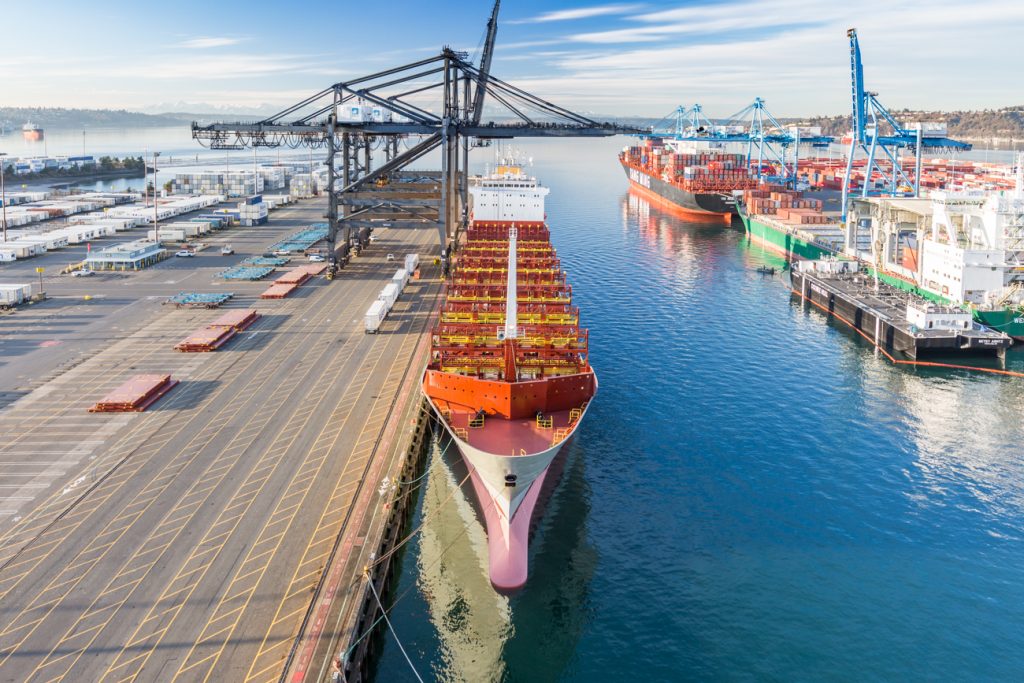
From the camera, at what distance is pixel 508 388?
29141 mm

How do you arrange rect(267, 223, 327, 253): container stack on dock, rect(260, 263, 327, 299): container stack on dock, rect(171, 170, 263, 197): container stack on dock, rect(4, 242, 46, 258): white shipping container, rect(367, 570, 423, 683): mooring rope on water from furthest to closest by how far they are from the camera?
rect(171, 170, 263, 197): container stack on dock, rect(267, 223, 327, 253): container stack on dock, rect(4, 242, 46, 258): white shipping container, rect(260, 263, 327, 299): container stack on dock, rect(367, 570, 423, 683): mooring rope on water

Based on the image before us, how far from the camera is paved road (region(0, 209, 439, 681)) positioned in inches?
748

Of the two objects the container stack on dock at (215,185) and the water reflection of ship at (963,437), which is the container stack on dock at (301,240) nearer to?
the container stack on dock at (215,185)

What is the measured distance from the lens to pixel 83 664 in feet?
59.4

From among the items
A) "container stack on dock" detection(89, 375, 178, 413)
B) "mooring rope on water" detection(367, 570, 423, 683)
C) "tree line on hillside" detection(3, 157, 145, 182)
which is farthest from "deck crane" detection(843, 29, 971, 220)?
"tree line on hillside" detection(3, 157, 145, 182)

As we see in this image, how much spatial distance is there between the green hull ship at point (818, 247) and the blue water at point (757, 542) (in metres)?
3.37

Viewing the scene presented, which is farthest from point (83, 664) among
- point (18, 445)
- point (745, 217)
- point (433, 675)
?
Answer: point (745, 217)

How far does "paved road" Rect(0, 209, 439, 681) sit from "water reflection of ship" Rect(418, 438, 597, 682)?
3676 millimetres

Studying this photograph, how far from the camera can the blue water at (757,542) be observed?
21859 mm

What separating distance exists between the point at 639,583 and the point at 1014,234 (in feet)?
149

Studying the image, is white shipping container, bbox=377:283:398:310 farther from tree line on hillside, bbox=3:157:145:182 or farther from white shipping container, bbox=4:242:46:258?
tree line on hillside, bbox=3:157:145:182

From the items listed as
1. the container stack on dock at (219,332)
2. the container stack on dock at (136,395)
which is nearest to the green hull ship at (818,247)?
the container stack on dock at (219,332)

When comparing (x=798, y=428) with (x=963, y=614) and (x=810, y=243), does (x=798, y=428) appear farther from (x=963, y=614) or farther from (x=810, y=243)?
(x=810, y=243)

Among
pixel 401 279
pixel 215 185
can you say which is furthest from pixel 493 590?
pixel 215 185
